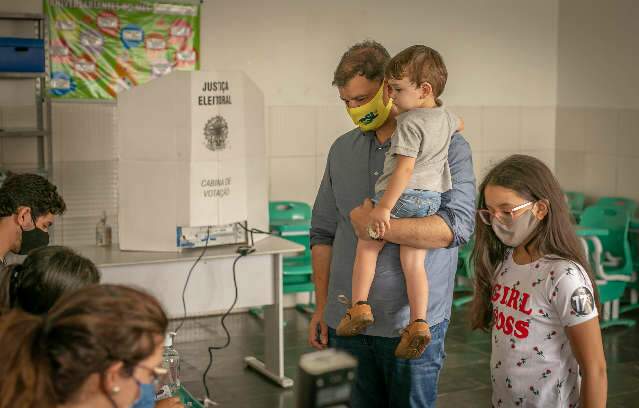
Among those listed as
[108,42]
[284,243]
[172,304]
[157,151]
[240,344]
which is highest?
[108,42]

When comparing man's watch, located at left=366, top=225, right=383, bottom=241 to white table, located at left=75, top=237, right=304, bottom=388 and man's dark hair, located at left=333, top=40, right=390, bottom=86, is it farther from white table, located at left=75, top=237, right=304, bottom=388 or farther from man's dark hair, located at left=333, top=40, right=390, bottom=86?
white table, located at left=75, top=237, right=304, bottom=388

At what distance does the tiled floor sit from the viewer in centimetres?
468

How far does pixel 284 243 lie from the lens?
4.79 metres

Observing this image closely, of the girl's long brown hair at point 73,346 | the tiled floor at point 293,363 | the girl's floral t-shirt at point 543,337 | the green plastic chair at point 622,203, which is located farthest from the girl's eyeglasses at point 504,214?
the green plastic chair at point 622,203

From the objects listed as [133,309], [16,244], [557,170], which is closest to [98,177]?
[16,244]

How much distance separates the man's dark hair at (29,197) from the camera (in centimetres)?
307

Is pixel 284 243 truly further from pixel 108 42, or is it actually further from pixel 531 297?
pixel 531 297

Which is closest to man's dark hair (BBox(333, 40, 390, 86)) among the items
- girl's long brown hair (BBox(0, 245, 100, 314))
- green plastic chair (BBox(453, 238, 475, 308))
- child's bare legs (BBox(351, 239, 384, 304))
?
child's bare legs (BBox(351, 239, 384, 304))

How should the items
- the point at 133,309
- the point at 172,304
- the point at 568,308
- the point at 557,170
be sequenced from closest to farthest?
the point at 133,309 < the point at 568,308 < the point at 172,304 < the point at 557,170

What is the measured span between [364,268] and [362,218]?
144mm

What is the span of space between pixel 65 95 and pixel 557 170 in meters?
4.26

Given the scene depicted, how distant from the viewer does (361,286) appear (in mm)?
2480

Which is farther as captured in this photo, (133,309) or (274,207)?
(274,207)

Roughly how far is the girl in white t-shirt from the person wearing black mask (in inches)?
64.1
